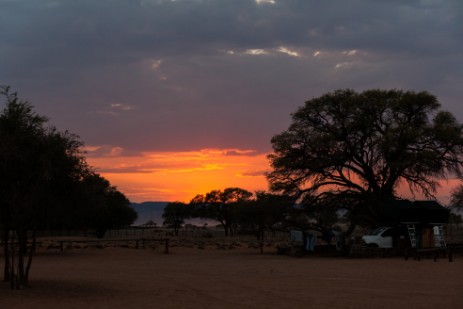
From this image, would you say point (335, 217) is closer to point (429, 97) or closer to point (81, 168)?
point (429, 97)

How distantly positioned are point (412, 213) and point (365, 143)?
288 inches

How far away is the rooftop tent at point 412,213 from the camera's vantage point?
127 ft

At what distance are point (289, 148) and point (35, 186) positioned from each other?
30489 mm

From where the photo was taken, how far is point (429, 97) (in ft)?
144

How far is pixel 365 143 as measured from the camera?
43.7 meters

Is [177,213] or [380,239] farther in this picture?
[177,213]

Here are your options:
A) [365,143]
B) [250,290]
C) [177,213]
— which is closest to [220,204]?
[177,213]

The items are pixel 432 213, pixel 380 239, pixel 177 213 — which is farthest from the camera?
pixel 177 213

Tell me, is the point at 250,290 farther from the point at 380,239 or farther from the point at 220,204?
the point at 220,204

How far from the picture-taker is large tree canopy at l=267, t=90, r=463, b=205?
42.5 meters

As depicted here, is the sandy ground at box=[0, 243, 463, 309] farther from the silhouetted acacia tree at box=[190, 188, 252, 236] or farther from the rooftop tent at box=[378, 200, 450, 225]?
the silhouetted acacia tree at box=[190, 188, 252, 236]

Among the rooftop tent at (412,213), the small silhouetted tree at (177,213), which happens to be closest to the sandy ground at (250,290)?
the rooftop tent at (412,213)

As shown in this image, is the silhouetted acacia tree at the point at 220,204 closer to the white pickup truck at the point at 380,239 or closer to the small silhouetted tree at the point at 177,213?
the small silhouetted tree at the point at 177,213

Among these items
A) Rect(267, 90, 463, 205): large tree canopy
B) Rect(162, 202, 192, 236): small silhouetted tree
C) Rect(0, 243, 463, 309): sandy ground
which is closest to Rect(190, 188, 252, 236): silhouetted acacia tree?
Rect(162, 202, 192, 236): small silhouetted tree
